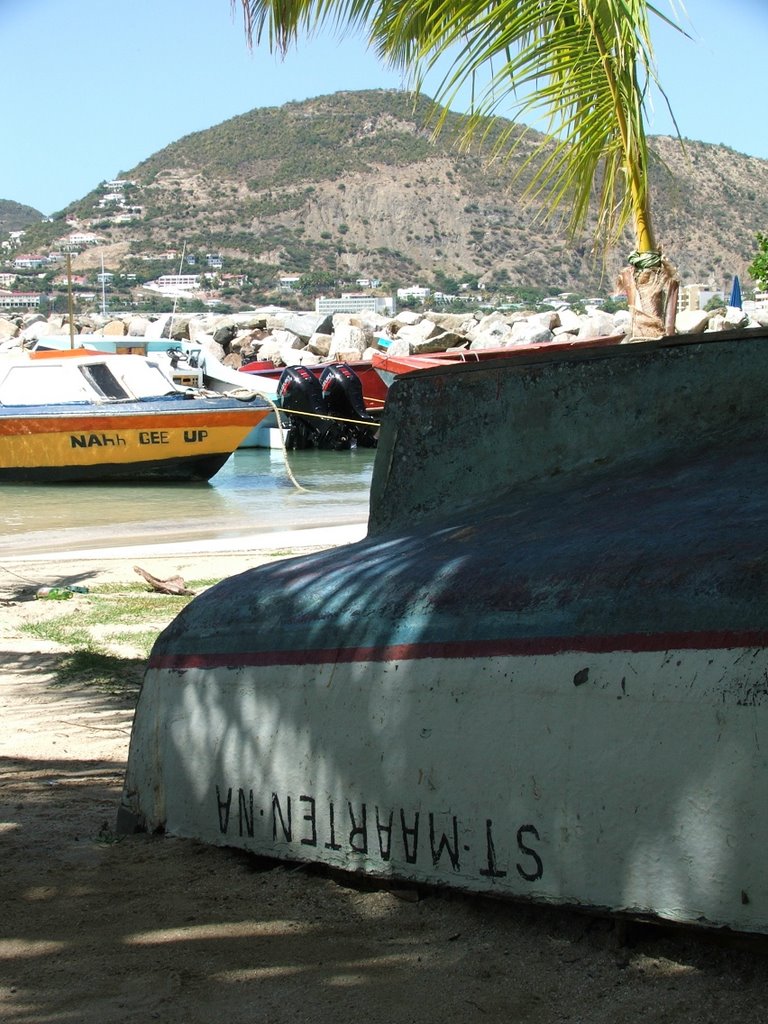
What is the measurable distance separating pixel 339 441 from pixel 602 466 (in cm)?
2515

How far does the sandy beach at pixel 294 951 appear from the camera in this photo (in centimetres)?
241

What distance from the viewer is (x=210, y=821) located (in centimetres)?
334

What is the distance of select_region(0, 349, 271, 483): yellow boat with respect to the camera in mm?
21594

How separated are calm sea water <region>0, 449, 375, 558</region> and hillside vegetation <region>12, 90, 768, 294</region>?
8834cm

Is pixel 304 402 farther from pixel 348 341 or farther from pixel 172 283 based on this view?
pixel 172 283

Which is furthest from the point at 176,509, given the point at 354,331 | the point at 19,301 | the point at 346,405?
the point at 19,301

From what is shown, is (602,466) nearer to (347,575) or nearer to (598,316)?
(347,575)

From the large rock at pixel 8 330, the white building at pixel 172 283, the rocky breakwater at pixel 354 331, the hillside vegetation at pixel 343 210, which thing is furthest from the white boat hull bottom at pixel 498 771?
the hillside vegetation at pixel 343 210

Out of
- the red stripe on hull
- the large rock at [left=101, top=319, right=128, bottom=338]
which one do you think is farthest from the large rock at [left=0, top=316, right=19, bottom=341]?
the red stripe on hull

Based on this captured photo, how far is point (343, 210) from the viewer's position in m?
123

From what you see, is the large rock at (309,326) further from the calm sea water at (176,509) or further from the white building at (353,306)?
the calm sea water at (176,509)

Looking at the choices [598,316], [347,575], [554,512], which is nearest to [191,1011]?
[347,575]

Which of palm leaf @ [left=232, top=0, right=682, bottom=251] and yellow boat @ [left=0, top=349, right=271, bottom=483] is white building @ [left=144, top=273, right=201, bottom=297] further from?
palm leaf @ [left=232, top=0, right=682, bottom=251]

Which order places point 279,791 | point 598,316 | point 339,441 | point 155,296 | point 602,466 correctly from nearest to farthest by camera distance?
point 279,791
point 602,466
point 339,441
point 598,316
point 155,296
